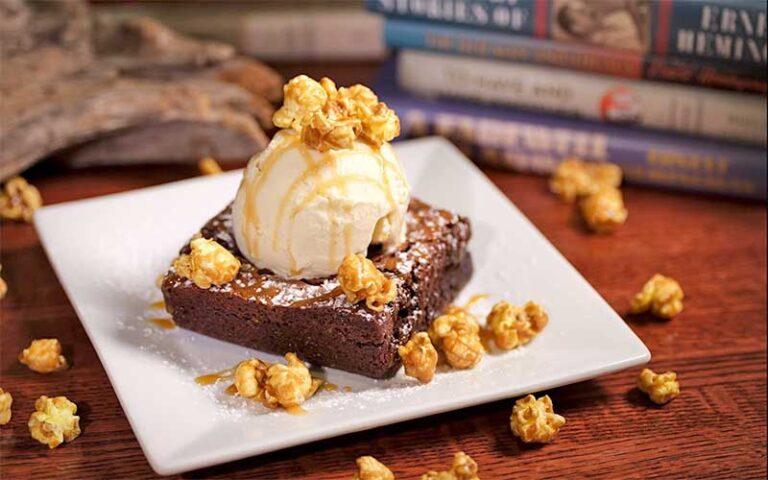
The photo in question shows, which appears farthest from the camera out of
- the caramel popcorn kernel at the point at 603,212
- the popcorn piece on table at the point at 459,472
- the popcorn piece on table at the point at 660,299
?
the caramel popcorn kernel at the point at 603,212

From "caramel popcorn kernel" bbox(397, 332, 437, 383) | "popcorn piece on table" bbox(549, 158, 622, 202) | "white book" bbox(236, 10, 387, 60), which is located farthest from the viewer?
"white book" bbox(236, 10, 387, 60)

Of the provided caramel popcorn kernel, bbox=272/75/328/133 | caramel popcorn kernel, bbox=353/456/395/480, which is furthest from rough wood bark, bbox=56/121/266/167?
caramel popcorn kernel, bbox=353/456/395/480

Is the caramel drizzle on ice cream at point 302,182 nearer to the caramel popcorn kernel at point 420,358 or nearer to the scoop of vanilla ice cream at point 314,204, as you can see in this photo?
the scoop of vanilla ice cream at point 314,204

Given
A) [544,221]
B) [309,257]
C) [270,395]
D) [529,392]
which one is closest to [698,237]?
[544,221]

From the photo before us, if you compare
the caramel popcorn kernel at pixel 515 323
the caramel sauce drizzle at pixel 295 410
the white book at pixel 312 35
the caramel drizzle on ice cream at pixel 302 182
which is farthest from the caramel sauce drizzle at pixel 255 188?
the white book at pixel 312 35

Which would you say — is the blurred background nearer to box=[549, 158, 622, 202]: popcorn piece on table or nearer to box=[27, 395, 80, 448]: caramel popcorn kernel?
box=[549, 158, 622, 202]: popcorn piece on table

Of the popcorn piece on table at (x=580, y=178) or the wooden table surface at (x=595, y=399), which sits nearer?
the wooden table surface at (x=595, y=399)

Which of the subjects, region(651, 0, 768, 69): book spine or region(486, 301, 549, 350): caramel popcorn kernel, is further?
region(651, 0, 768, 69): book spine
